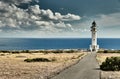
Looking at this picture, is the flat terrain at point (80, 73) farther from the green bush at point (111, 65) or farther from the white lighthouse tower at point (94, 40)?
→ the white lighthouse tower at point (94, 40)

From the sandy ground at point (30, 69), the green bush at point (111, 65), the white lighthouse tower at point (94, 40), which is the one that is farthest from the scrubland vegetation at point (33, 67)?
the white lighthouse tower at point (94, 40)

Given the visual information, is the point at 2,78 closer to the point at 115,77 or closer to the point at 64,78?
the point at 64,78

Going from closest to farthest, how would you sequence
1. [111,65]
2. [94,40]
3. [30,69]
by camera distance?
[111,65], [30,69], [94,40]

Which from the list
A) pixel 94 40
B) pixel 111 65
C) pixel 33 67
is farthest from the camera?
pixel 94 40

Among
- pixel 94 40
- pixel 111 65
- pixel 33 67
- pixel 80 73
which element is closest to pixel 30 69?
pixel 33 67

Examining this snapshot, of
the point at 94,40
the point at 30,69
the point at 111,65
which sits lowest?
the point at 30,69

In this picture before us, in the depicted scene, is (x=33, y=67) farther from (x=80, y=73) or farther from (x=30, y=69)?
(x=80, y=73)

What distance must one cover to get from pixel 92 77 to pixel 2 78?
338 inches

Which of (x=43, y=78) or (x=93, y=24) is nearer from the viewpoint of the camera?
(x=43, y=78)

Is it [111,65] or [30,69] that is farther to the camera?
[30,69]

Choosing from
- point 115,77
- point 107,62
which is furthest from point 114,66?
point 115,77

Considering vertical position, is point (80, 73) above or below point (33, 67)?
above

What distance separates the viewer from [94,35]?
290ft

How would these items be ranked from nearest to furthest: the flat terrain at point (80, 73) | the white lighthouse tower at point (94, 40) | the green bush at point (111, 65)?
the flat terrain at point (80, 73) → the green bush at point (111, 65) → the white lighthouse tower at point (94, 40)
